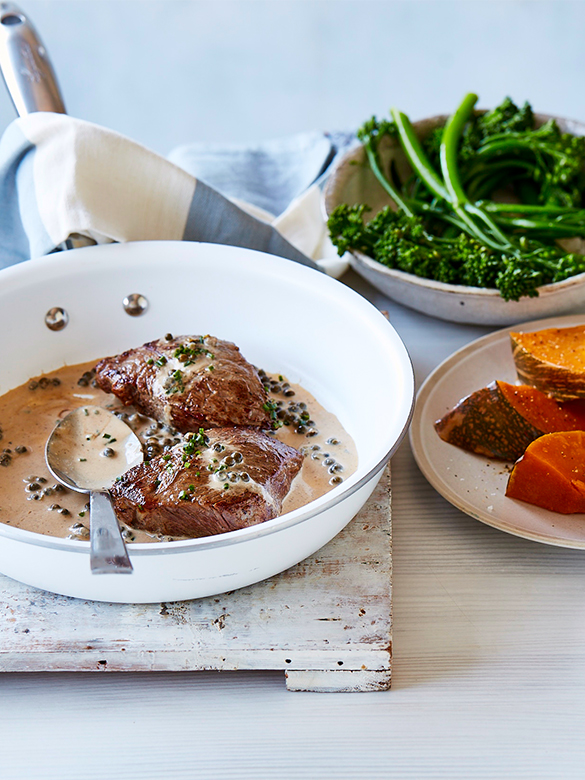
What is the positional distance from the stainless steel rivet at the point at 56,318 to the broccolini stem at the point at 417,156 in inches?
33.1

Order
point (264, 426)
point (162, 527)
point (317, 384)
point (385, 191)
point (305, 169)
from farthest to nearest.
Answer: point (305, 169) < point (385, 191) < point (317, 384) < point (264, 426) < point (162, 527)

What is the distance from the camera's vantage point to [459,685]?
3.13 feet

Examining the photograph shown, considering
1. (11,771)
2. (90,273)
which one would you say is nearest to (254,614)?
(11,771)

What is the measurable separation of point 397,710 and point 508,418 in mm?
462

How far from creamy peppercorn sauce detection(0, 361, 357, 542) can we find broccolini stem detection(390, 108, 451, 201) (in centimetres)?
63

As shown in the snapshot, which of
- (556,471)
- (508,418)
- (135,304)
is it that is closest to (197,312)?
(135,304)

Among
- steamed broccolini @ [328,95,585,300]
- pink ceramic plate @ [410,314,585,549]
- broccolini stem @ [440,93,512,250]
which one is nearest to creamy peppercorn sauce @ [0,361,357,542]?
pink ceramic plate @ [410,314,585,549]

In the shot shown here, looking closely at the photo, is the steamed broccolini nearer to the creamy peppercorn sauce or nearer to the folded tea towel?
the folded tea towel

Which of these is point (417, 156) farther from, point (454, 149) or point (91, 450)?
point (91, 450)

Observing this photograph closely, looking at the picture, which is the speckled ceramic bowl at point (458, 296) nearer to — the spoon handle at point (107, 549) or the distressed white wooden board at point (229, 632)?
the distressed white wooden board at point (229, 632)

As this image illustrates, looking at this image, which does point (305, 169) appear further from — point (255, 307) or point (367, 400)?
point (367, 400)

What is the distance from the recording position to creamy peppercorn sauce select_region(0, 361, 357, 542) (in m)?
1.06

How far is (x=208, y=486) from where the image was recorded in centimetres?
100

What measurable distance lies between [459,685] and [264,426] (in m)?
0.47
